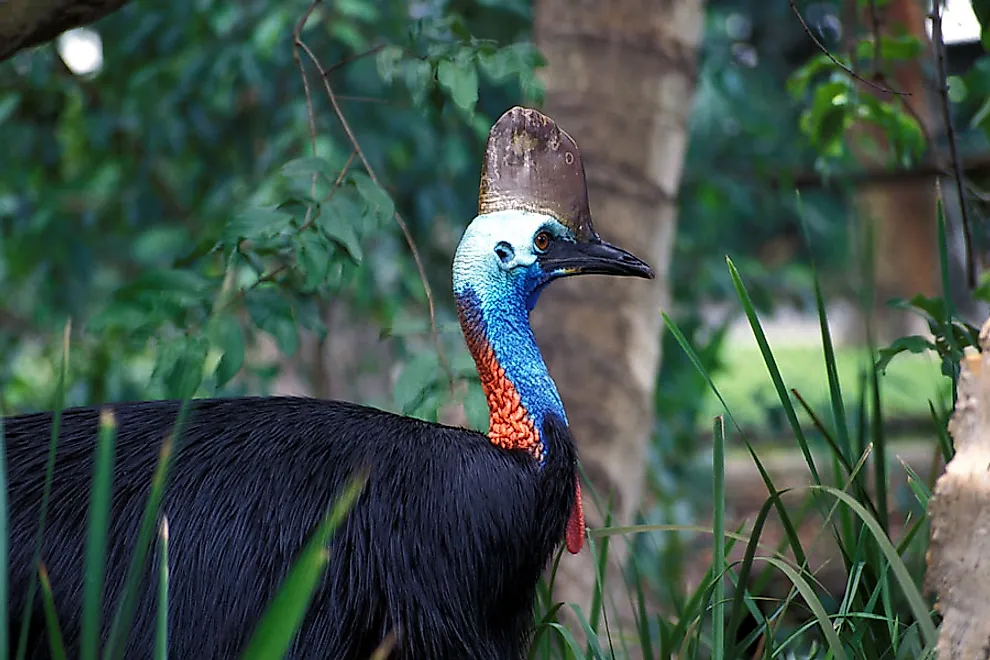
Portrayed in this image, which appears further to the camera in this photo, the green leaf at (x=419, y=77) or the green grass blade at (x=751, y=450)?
the green leaf at (x=419, y=77)

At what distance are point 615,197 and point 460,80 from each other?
0.81 m

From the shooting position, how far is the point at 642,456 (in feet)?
8.36

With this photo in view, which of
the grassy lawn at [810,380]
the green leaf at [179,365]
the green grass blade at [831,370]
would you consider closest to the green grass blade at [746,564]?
the green grass blade at [831,370]

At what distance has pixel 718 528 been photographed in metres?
1.34

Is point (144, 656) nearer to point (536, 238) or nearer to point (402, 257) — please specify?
point (536, 238)

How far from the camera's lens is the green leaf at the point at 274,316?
6.23 ft

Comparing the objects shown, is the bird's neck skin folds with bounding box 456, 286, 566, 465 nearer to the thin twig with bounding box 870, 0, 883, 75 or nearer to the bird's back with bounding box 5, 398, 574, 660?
the bird's back with bounding box 5, 398, 574, 660

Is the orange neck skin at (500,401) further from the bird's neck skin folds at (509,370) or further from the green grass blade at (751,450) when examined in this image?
the green grass blade at (751,450)

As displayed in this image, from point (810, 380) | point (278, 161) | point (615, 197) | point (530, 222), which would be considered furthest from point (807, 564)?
point (810, 380)

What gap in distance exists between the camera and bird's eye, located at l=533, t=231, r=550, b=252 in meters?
1.54

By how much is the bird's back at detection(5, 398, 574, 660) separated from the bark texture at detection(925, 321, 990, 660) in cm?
46

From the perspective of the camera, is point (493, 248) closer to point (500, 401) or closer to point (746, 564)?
point (500, 401)

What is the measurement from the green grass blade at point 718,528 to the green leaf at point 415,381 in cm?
51

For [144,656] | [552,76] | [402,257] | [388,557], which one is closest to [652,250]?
[552,76]
